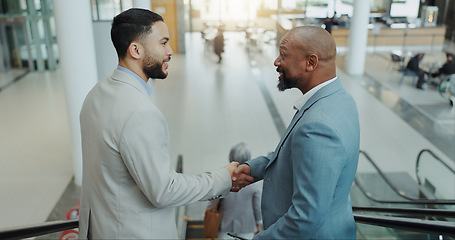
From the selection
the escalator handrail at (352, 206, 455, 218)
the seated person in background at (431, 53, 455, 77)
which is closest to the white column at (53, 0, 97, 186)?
the escalator handrail at (352, 206, 455, 218)

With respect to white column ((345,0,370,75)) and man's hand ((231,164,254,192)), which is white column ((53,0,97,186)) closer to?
man's hand ((231,164,254,192))

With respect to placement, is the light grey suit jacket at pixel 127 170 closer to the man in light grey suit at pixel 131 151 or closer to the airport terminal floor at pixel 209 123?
the man in light grey suit at pixel 131 151

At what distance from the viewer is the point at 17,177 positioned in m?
7.28

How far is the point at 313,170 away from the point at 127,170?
2.41 feet

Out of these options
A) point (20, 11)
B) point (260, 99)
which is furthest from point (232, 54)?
point (20, 11)

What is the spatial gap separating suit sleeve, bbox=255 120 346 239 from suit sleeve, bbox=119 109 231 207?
1.54 ft

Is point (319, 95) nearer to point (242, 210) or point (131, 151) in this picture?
point (131, 151)

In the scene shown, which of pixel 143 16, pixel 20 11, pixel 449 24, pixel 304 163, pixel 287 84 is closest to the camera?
pixel 304 163

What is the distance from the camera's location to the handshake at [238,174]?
87.9 inches

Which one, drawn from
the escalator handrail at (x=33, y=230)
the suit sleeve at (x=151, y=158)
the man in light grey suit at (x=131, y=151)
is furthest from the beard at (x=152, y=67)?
the escalator handrail at (x=33, y=230)

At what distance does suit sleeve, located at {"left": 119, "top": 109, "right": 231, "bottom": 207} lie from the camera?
1.69 metres

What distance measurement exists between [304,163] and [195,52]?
17631mm

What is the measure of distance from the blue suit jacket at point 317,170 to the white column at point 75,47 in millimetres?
4862

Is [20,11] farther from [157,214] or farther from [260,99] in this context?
[157,214]
